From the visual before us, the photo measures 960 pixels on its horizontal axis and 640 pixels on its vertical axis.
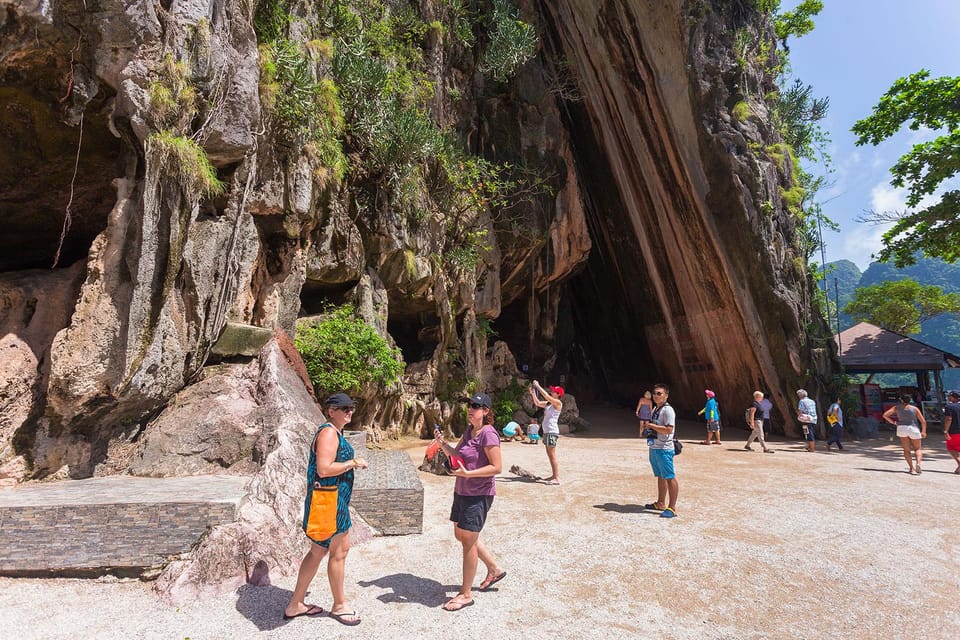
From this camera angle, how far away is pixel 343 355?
902 centimetres

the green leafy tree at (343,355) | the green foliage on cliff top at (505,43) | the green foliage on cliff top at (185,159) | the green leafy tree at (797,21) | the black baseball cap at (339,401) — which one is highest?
the green leafy tree at (797,21)

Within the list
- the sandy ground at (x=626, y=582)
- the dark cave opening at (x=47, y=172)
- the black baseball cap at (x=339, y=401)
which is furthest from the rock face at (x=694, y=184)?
the black baseball cap at (x=339, y=401)

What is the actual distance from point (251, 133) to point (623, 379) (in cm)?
2109

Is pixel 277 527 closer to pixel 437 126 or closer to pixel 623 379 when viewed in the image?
pixel 437 126

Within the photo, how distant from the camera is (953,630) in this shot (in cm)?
299

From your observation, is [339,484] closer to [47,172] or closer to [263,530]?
[263,530]

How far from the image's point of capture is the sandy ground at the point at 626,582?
9.77ft

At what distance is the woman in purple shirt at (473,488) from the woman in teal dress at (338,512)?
2.21 ft

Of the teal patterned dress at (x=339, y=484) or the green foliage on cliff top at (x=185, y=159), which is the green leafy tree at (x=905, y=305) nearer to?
the teal patterned dress at (x=339, y=484)

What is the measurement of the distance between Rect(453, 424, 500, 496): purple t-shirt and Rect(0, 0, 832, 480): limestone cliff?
3.13 m

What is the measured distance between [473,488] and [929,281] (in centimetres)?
12982

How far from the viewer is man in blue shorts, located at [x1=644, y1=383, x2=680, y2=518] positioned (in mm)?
5402

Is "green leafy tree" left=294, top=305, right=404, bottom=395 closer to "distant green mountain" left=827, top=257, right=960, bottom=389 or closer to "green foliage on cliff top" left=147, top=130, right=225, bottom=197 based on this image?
"green foliage on cliff top" left=147, top=130, right=225, bottom=197

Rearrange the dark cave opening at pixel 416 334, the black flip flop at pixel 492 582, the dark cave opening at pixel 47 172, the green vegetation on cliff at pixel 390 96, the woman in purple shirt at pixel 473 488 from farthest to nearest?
1. the dark cave opening at pixel 416 334
2. the green vegetation on cliff at pixel 390 96
3. the dark cave opening at pixel 47 172
4. the black flip flop at pixel 492 582
5. the woman in purple shirt at pixel 473 488
